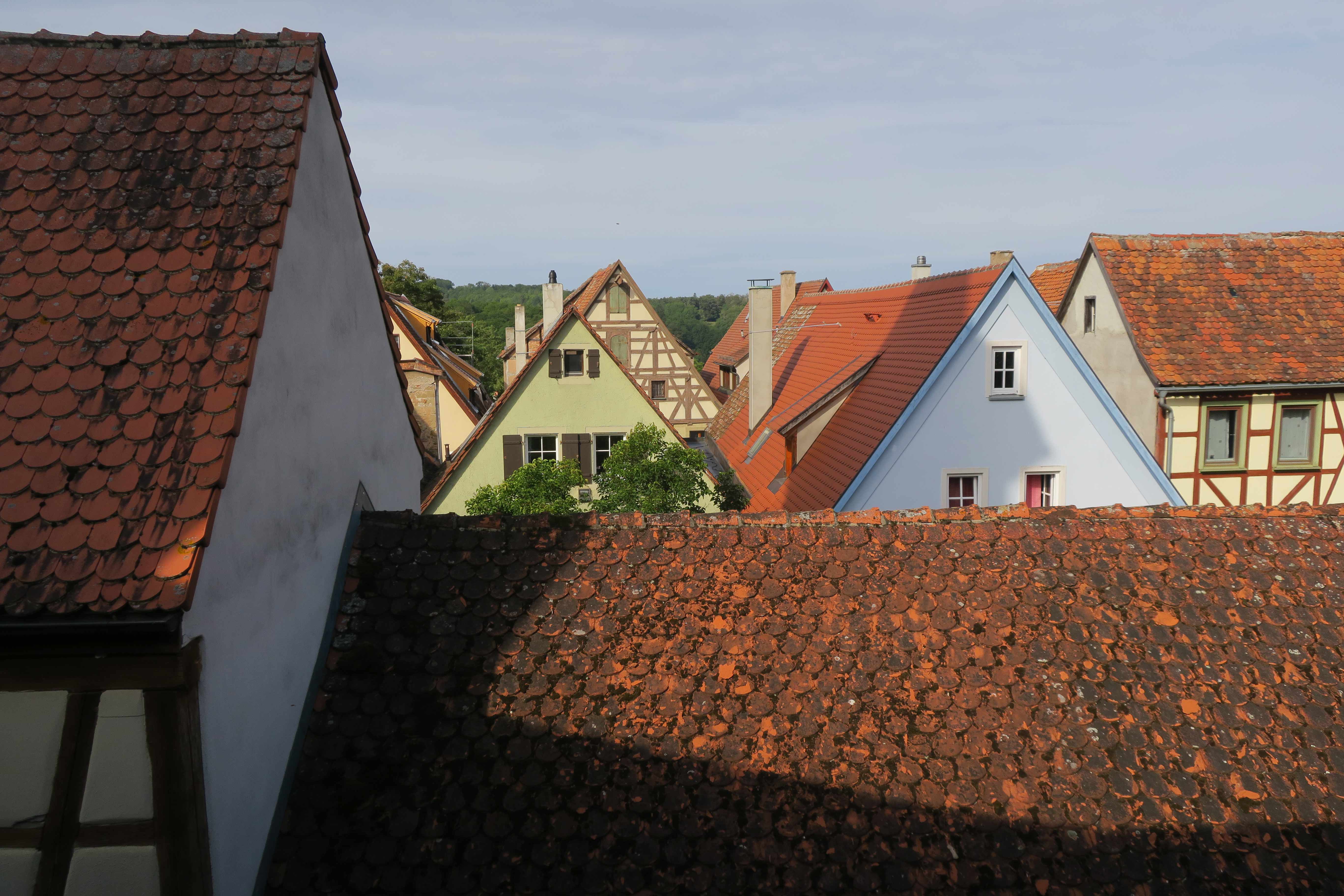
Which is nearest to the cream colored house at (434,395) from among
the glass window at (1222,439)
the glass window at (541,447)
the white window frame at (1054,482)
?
the glass window at (541,447)

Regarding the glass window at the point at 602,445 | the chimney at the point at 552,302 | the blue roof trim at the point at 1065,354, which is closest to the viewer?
the blue roof trim at the point at 1065,354

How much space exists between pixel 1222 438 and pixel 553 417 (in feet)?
48.5

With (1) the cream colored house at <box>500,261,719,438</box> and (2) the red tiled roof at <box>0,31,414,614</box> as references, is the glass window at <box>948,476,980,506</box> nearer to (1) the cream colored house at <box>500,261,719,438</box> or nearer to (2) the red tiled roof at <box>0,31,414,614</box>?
(2) the red tiled roof at <box>0,31,414,614</box>

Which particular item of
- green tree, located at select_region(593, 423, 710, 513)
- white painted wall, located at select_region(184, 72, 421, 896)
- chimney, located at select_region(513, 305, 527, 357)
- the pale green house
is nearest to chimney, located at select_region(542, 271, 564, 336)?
chimney, located at select_region(513, 305, 527, 357)

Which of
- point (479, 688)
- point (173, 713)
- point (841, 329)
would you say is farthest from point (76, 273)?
point (841, 329)

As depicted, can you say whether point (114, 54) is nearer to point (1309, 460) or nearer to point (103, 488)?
point (103, 488)

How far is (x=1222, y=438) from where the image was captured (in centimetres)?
2025

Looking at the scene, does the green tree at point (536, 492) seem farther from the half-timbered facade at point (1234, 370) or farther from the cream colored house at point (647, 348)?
the cream colored house at point (647, 348)

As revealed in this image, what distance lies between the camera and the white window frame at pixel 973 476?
16.0 meters

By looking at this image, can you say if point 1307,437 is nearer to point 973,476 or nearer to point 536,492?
point 973,476

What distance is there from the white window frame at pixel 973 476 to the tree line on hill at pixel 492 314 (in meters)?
18.7

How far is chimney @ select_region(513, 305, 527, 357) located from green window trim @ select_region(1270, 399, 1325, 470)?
2014 centimetres

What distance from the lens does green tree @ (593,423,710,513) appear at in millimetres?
14992

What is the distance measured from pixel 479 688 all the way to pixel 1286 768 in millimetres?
4910
